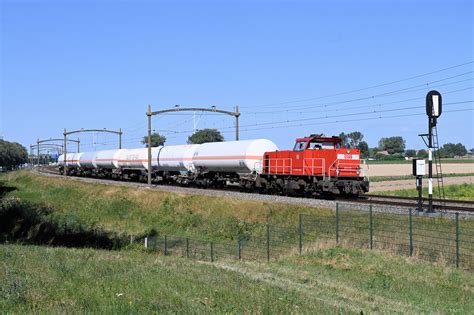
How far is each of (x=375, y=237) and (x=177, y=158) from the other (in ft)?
105

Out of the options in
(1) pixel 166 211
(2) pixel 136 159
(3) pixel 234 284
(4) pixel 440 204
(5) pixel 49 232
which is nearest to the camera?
(3) pixel 234 284

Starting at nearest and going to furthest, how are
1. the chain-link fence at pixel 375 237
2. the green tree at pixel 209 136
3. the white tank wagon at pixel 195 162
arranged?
1. the chain-link fence at pixel 375 237
2. the white tank wagon at pixel 195 162
3. the green tree at pixel 209 136

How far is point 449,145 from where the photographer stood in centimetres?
14712

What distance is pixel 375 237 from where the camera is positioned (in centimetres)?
1930

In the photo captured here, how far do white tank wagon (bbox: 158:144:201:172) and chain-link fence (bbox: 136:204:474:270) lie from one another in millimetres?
21234

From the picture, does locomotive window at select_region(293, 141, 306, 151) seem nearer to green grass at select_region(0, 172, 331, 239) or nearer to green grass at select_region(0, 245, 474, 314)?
green grass at select_region(0, 172, 331, 239)

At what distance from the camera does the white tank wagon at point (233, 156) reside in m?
37.2

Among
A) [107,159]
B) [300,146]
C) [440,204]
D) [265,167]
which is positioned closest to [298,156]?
[300,146]

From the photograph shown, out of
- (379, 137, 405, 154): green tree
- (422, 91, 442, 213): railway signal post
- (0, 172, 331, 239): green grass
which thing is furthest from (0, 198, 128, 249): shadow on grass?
(379, 137, 405, 154): green tree

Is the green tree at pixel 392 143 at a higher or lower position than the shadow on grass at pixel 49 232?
higher

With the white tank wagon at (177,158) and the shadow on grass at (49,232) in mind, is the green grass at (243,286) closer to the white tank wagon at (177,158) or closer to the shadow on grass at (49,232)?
the shadow on grass at (49,232)

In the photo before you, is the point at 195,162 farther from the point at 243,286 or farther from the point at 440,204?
the point at 243,286

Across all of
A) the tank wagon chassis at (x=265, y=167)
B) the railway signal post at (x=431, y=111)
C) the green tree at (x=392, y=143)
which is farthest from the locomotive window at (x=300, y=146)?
the green tree at (x=392, y=143)

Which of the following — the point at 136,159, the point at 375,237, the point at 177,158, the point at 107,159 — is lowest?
the point at 375,237
